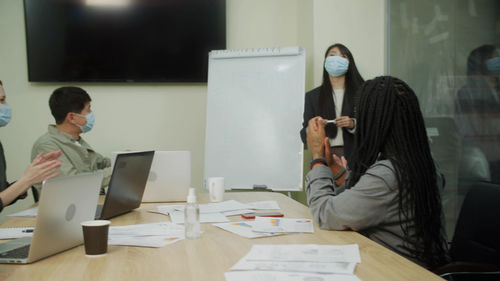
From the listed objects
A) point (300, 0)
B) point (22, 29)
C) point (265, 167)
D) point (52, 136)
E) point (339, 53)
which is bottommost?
point (265, 167)

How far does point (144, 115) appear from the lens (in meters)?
3.84

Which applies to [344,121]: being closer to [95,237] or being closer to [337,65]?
[337,65]

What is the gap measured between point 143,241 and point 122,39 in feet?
9.01

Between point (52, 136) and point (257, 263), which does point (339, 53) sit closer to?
point (52, 136)

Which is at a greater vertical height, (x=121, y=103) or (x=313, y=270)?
(x=121, y=103)

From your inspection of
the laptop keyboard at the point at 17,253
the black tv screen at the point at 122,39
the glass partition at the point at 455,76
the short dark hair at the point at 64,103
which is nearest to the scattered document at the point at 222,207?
the laptop keyboard at the point at 17,253

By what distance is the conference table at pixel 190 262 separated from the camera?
1.09 metres

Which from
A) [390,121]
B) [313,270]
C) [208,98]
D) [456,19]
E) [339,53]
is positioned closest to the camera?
[313,270]

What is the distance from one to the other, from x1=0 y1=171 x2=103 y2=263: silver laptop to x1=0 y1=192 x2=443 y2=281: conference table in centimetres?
3

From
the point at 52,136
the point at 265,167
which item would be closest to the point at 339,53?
the point at 265,167

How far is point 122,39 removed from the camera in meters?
3.79

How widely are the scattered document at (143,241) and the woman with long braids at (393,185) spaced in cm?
52

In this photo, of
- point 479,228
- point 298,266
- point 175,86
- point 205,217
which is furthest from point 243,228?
point 175,86

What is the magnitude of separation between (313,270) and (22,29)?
137 inches
